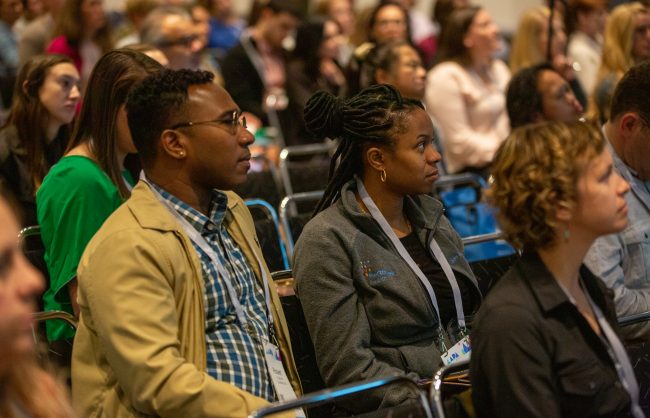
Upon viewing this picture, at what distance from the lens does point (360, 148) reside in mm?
3082

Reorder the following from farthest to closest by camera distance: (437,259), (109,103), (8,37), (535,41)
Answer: (8,37) → (535,41) → (109,103) → (437,259)

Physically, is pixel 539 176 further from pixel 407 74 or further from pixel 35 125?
pixel 407 74

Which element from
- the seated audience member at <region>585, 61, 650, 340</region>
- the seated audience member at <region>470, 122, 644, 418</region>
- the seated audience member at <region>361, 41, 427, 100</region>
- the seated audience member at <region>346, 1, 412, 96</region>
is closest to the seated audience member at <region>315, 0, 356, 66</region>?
the seated audience member at <region>346, 1, 412, 96</region>

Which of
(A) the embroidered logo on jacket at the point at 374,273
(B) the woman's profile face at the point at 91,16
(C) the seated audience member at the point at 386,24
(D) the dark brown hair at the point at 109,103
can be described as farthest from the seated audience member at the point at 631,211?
(B) the woman's profile face at the point at 91,16

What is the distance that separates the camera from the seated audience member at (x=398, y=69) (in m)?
5.12

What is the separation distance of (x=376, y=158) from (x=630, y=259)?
2.86 ft

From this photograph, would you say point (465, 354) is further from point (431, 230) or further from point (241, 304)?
point (241, 304)

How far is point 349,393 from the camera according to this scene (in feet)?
7.41

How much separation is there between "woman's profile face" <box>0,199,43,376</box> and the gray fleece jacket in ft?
4.00

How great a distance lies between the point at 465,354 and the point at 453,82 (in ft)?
10.4

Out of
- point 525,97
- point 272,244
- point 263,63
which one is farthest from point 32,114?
point 263,63

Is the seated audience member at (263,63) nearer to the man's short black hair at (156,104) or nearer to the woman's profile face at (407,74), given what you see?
the woman's profile face at (407,74)

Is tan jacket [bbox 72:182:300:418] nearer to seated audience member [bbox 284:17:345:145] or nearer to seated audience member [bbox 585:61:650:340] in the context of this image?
seated audience member [bbox 585:61:650:340]

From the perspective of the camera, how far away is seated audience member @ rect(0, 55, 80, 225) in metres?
3.99
